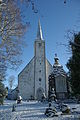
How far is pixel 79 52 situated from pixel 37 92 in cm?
4419

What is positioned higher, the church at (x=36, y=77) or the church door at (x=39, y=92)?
the church at (x=36, y=77)

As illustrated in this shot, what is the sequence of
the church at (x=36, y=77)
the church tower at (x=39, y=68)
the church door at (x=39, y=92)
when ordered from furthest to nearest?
the church tower at (x=39, y=68) < the church at (x=36, y=77) < the church door at (x=39, y=92)

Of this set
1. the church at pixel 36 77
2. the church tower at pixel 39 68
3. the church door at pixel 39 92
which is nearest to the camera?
the church door at pixel 39 92

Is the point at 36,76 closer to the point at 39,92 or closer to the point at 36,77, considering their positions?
the point at 36,77

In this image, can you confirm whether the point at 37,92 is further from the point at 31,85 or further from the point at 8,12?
the point at 8,12

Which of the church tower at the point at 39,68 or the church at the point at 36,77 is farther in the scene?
the church tower at the point at 39,68

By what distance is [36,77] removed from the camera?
2269 inches

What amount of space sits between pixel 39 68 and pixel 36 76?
3.31 metres

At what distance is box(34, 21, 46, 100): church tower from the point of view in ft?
183

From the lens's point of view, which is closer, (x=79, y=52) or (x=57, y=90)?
(x=79, y=52)

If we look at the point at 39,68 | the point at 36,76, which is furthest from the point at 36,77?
the point at 39,68

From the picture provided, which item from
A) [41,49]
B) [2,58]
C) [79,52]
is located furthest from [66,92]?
[2,58]

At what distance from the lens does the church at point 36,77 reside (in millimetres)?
55312

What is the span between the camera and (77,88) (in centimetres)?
1427
